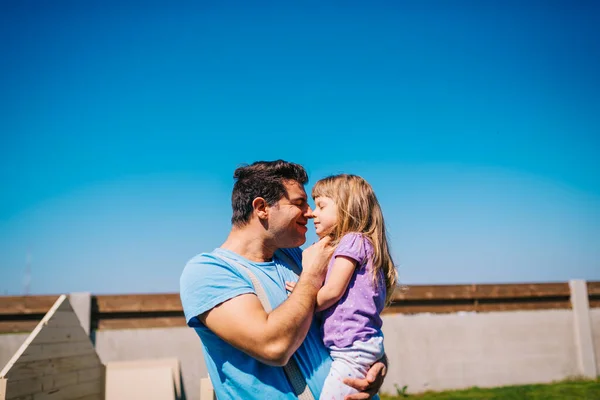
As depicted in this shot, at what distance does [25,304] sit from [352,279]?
211 inches

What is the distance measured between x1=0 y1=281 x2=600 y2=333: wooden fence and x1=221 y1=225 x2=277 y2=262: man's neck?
183 inches

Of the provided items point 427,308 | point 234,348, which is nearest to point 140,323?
point 427,308

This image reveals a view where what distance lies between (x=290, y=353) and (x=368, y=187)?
1109mm

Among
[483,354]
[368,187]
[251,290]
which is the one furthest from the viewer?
[483,354]

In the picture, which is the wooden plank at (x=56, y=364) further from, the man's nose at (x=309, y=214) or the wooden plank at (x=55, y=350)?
the man's nose at (x=309, y=214)

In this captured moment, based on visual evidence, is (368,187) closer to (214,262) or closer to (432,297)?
(214,262)

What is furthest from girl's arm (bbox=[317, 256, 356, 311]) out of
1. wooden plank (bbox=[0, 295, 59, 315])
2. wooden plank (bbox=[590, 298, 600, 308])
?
wooden plank (bbox=[590, 298, 600, 308])

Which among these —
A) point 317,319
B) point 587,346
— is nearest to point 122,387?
point 317,319

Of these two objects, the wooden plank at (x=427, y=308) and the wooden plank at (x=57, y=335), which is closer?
the wooden plank at (x=57, y=335)

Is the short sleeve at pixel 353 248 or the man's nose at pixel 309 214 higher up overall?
the man's nose at pixel 309 214

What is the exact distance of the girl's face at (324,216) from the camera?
280 cm

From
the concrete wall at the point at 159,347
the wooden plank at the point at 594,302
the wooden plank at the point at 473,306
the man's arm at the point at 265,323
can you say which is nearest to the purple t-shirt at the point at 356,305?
the man's arm at the point at 265,323

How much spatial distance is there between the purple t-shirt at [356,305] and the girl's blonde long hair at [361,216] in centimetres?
14

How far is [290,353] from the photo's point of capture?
81.8 inches
